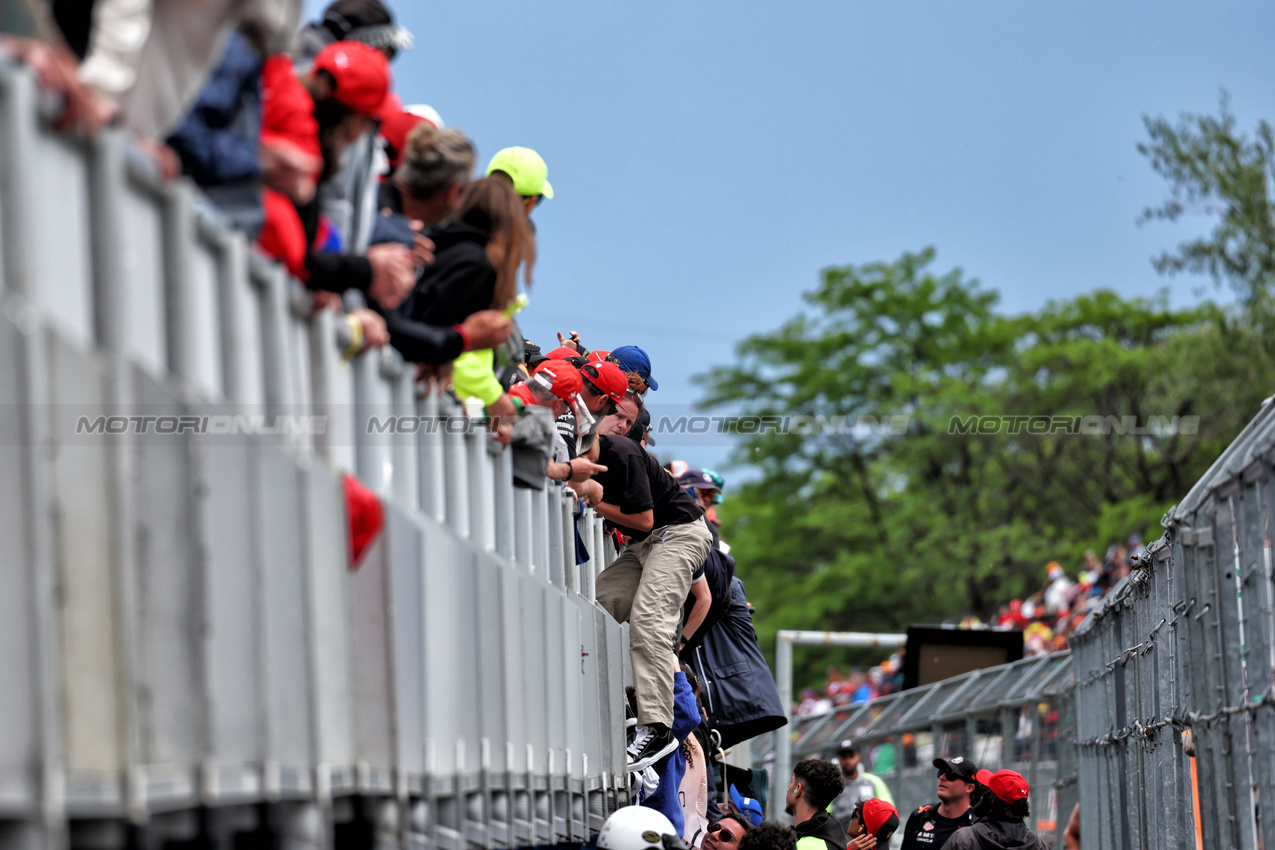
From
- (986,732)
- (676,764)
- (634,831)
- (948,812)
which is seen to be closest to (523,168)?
(634,831)

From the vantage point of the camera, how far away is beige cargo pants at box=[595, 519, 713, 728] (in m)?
8.73

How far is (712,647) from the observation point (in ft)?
34.4

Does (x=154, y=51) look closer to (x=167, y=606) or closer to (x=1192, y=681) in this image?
(x=167, y=606)

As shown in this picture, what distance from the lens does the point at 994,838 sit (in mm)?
10281

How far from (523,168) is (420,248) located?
168cm

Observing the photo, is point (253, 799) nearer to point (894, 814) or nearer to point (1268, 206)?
point (894, 814)

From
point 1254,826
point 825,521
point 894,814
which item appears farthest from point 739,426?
point 1254,826

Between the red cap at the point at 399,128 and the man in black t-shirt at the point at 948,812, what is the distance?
674 centimetres

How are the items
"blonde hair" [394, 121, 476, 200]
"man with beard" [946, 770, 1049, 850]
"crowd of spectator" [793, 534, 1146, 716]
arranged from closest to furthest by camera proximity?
"blonde hair" [394, 121, 476, 200]
"man with beard" [946, 770, 1049, 850]
"crowd of spectator" [793, 534, 1146, 716]

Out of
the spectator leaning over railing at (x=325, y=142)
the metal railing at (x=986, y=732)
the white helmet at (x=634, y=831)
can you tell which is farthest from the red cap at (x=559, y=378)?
the metal railing at (x=986, y=732)

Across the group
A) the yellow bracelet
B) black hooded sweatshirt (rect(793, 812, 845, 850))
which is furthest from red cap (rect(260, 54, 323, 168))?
black hooded sweatshirt (rect(793, 812, 845, 850))

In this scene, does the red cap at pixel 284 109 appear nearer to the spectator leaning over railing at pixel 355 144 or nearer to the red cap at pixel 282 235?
the red cap at pixel 282 235

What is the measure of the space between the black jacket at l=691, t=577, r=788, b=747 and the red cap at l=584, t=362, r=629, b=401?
2211 millimetres

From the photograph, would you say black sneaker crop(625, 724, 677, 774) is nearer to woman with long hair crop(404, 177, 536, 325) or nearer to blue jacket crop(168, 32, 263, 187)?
woman with long hair crop(404, 177, 536, 325)
